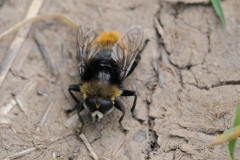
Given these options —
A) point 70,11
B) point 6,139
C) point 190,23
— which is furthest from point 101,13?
point 6,139

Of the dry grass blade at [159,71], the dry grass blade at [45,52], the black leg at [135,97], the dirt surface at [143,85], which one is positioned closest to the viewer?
the dirt surface at [143,85]

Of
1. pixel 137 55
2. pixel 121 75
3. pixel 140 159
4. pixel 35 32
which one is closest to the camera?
pixel 140 159

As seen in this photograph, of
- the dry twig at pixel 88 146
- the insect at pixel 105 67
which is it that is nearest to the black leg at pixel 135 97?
the insect at pixel 105 67

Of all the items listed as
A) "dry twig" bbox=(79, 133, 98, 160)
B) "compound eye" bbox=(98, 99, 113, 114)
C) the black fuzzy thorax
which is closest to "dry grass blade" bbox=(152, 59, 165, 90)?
the black fuzzy thorax

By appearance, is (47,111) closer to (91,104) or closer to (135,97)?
(91,104)

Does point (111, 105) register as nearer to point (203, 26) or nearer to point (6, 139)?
point (6, 139)

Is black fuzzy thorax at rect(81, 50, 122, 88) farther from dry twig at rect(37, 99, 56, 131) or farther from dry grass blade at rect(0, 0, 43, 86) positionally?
dry grass blade at rect(0, 0, 43, 86)

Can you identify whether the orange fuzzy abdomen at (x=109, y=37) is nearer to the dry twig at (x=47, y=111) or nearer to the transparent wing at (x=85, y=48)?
the transparent wing at (x=85, y=48)
